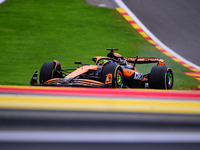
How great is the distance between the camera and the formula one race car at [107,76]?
20.0 ft

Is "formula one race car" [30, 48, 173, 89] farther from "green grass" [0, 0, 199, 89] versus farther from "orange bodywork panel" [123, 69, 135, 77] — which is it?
"green grass" [0, 0, 199, 89]

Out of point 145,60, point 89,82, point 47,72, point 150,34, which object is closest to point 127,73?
point 145,60

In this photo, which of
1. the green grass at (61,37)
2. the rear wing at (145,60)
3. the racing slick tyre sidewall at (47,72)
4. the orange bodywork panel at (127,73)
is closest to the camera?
the racing slick tyre sidewall at (47,72)

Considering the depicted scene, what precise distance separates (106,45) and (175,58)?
2.85 m

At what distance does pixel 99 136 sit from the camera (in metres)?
2.20

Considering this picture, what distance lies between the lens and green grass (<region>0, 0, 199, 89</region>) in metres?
10.7

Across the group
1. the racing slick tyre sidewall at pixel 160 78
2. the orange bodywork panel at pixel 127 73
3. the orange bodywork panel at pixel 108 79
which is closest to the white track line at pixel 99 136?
the orange bodywork panel at pixel 108 79

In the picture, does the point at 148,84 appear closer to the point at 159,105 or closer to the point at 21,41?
the point at 159,105

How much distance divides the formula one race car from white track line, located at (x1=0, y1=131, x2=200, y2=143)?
3.70 metres

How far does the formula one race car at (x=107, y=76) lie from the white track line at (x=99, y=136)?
3.70 m

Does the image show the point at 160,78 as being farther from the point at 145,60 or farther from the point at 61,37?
the point at 61,37

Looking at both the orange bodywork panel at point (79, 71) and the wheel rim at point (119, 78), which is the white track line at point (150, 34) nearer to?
the wheel rim at point (119, 78)

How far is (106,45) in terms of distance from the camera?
1272cm

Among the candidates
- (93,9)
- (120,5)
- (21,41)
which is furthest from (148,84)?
(120,5)
